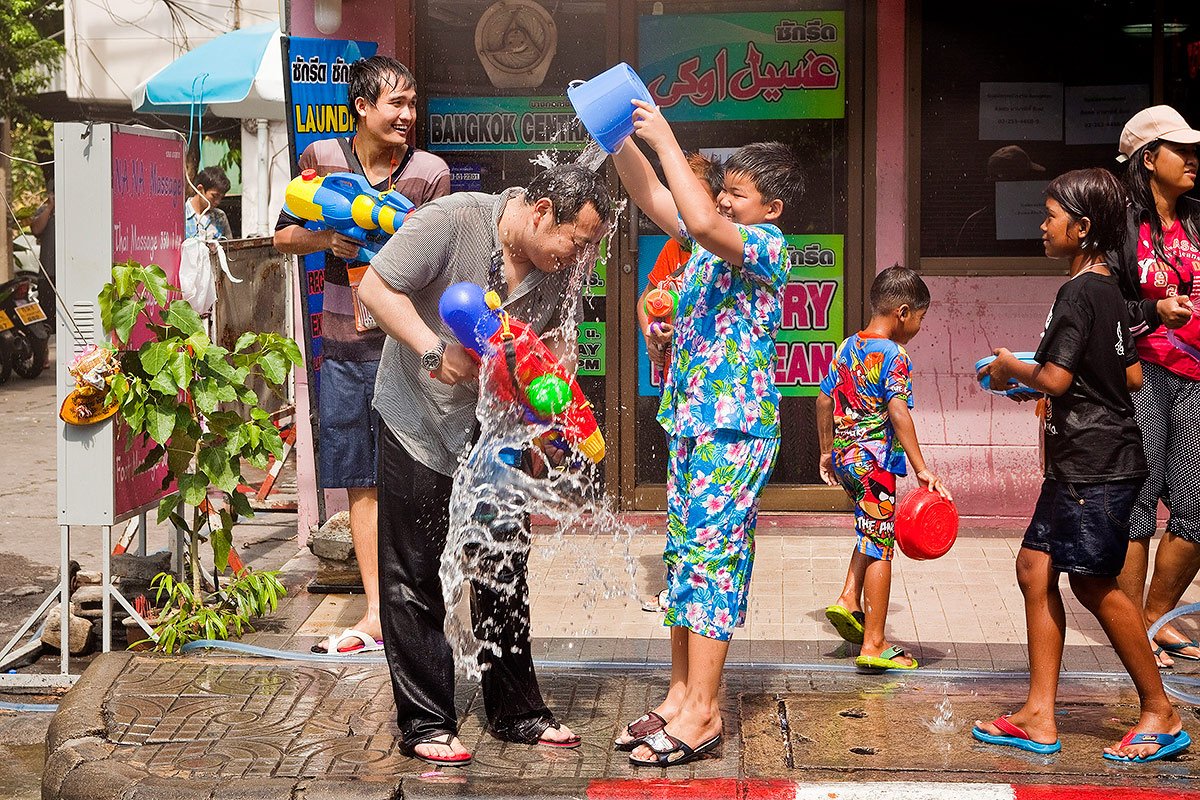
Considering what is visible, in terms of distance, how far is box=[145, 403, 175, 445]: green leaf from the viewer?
5516 mm

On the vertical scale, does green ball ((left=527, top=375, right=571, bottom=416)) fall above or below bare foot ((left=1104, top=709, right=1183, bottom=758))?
above

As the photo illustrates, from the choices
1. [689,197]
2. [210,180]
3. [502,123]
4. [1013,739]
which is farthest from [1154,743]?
[210,180]

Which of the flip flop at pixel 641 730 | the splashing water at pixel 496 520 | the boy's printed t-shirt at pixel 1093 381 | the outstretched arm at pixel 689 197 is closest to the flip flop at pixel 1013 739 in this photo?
the boy's printed t-shirt at pixel 1093 381

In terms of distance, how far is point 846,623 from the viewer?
553 centimetres

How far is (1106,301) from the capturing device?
455 cm

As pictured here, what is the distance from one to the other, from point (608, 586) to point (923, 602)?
56.9 inches

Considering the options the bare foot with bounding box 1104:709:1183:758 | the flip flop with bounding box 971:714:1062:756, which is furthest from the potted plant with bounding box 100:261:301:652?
the bare foot with bounding box 1104:709:1183:758

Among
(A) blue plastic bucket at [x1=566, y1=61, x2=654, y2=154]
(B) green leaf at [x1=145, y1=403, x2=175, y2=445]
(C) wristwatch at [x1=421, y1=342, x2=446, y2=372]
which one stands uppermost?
(A) blue plastic bucket at [x1=566, y1=61, x2=654, y2=154]

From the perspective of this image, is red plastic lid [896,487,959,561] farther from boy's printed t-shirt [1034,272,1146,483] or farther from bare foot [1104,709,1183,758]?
bare foot [1104,709,1183,758]

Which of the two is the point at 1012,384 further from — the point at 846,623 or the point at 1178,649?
the point at 1178,649

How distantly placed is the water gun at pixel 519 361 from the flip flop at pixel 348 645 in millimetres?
1716

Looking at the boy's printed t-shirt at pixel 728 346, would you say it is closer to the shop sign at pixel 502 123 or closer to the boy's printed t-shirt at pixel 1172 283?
the boy's printed t-shirt at pixel 1172 283

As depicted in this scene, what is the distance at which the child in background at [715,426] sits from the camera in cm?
451

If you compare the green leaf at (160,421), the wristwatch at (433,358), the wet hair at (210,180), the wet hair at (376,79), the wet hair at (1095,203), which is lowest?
the green leaf at (160,421)
